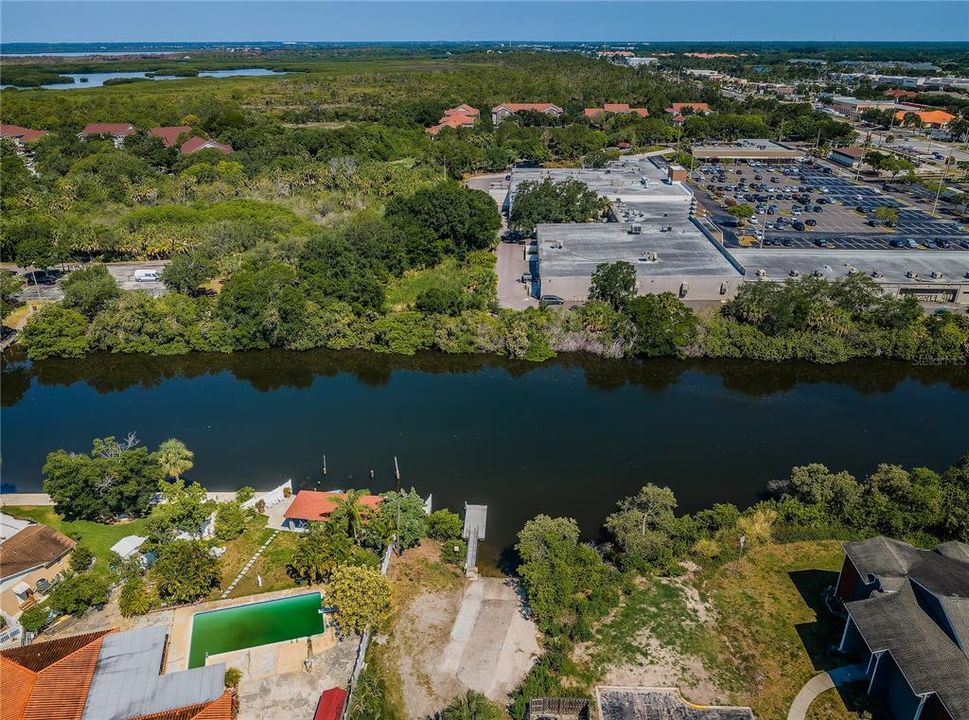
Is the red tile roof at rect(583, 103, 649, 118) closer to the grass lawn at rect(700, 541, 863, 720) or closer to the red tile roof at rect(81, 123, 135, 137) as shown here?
the red tile roof at rect(81, 123, 135, 137)

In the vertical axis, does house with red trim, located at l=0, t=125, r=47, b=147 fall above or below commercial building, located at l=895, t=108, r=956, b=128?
above

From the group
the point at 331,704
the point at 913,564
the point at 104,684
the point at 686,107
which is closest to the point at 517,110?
the point at 686,107

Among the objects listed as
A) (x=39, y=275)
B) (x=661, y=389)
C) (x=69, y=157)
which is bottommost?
(x=661, y=389)

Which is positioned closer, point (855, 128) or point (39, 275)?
point (39, 275)

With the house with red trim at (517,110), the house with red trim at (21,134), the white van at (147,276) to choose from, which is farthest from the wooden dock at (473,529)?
the house with red trim at (517,110)

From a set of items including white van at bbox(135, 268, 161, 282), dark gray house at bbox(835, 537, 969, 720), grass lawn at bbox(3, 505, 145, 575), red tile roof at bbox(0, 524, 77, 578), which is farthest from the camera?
white van at bbox(135, 268, 161, 282)

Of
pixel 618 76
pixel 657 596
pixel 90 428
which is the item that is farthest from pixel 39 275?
pixel 618 76

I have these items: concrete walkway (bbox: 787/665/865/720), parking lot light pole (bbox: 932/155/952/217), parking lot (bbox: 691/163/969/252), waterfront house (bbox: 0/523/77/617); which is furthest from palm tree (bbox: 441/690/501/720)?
parking lot light pole (bbox: 932/155/952/217)

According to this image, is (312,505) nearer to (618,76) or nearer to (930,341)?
(930,341)
